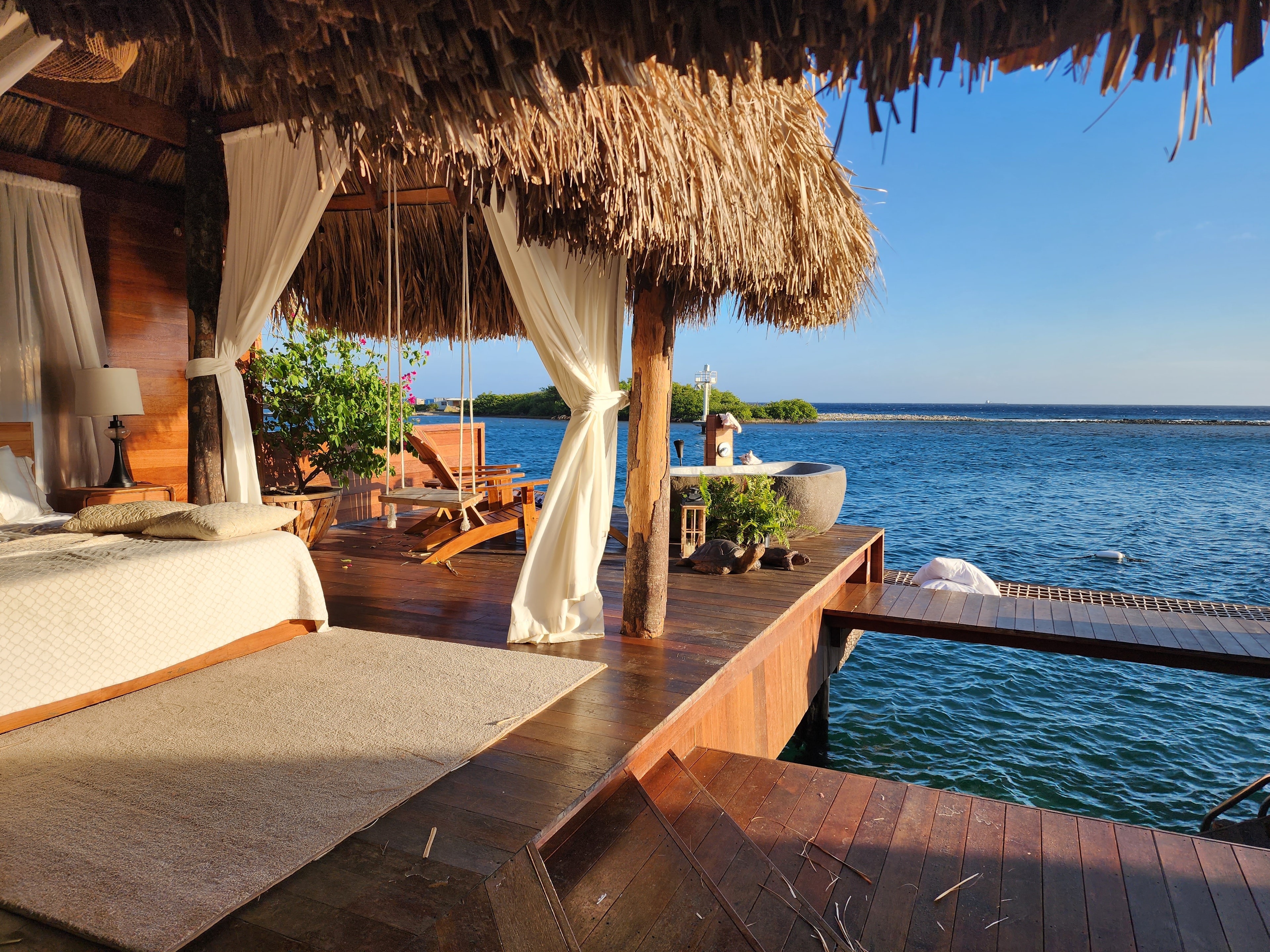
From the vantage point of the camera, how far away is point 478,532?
13.8 feet

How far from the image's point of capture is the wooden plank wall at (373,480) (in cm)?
539

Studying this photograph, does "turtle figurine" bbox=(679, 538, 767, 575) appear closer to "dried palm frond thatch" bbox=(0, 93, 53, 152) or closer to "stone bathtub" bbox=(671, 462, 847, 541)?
"stone bathtub" bbox=(671, 462, 847, 541)

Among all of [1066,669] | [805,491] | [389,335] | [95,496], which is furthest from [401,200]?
[1066,669]

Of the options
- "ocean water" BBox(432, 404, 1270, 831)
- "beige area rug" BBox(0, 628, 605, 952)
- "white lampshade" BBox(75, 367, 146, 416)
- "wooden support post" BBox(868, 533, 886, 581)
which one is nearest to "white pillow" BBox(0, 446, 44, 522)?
"white lampshade" BBox(75, 367, 146, 416)

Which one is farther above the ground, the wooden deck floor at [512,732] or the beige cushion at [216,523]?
the beige cushion at [216,523]

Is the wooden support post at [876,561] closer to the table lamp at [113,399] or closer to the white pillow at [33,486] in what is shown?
the table lamp at [113,399]

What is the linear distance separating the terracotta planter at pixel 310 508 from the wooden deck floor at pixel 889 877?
334cm

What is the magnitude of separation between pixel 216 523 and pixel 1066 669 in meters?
6.22

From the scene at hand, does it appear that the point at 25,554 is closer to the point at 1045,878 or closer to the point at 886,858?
the point at 886,858

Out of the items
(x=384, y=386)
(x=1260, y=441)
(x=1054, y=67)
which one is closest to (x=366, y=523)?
(x=384, y=386)

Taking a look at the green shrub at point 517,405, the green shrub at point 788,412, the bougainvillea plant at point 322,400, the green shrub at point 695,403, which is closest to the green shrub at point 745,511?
the bougainvillea plant at point 322,400

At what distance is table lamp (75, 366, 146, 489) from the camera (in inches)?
157

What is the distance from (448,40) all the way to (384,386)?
4.31m

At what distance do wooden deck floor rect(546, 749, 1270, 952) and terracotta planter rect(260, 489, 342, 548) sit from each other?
3.34 meters
